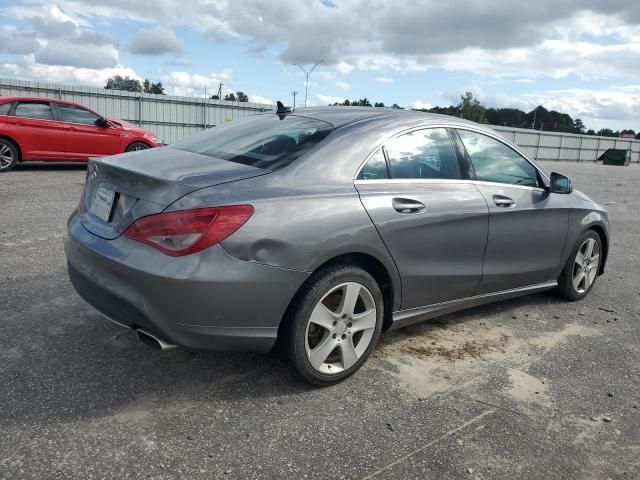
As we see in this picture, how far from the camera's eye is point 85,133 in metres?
12.0

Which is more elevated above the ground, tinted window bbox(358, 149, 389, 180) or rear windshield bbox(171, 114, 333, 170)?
rear windshield bbox(171, 114, 333, 170)

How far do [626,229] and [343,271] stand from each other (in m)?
7.78

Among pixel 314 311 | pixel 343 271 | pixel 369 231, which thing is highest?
pixel 369 231

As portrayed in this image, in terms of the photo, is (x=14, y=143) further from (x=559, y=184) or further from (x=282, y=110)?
(x=559, y=184)

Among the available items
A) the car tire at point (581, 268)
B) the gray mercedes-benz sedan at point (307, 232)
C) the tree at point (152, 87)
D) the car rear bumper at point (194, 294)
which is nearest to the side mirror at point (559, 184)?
the gray mercedes-benz sedan at point (307, 232)

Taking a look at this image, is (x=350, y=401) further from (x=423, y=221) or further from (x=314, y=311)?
(x=423, y=221)

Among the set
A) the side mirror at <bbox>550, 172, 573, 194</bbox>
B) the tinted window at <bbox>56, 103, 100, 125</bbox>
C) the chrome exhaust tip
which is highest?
the tinted window at <bbox>56, 103, 100, 125</bbox>

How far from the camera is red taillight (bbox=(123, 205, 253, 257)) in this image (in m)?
2.63

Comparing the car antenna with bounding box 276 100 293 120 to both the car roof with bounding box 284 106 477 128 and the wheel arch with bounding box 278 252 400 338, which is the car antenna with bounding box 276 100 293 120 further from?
the wheel arch with bounding box 278 252 400 338

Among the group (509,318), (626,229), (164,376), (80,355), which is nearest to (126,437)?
(164,376)

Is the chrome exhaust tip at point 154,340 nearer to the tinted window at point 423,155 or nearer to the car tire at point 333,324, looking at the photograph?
the car tire at point 333,324

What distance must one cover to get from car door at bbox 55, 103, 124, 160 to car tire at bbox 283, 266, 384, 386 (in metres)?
10.4

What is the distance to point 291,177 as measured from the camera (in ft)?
9.72

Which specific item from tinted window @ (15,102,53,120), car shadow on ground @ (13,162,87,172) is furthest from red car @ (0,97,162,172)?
car shadow on ground @ (13,162,87,172)
